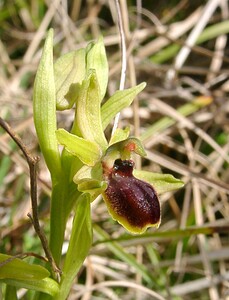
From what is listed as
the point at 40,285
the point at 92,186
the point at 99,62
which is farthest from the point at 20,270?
the point at 99,62

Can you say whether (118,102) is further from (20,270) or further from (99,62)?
(20,270)

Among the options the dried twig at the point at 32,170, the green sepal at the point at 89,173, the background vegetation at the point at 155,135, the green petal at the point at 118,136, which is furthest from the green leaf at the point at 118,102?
the background vegetation at the point at 155,135

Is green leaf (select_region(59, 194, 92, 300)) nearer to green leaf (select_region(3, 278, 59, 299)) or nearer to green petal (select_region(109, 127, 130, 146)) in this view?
green leaf (select_region(3, 278, 59, 299))

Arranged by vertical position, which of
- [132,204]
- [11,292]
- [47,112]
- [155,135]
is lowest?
[11,292]

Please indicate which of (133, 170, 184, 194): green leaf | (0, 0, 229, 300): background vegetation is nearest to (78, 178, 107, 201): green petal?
(133, 170, 184, 194): green leaf

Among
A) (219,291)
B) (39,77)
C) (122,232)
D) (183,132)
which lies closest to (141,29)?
(183,132)

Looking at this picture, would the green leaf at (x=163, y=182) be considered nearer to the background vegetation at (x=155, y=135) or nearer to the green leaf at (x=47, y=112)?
the green leaf at (x=47, y=112)

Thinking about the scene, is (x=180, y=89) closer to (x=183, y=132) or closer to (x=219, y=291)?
(x=183, y=132)

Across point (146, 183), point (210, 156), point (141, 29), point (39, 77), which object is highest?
point (141, 29)
